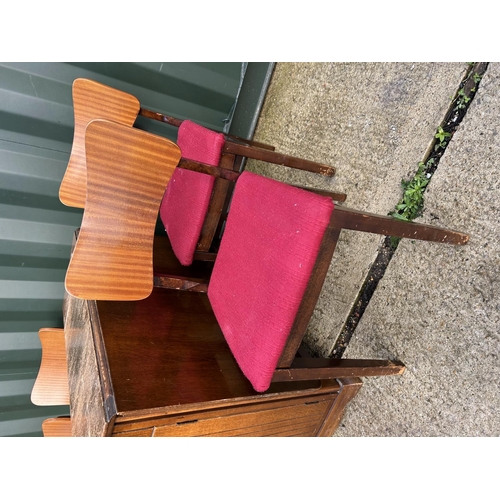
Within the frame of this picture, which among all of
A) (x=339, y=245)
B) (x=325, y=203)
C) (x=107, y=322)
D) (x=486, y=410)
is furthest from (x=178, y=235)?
(x=486, y=410)

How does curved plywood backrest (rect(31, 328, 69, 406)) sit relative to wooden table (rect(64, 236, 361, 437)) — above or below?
below

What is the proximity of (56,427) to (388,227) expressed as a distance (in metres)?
1.91

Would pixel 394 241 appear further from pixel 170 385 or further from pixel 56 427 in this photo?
pixel 56 427

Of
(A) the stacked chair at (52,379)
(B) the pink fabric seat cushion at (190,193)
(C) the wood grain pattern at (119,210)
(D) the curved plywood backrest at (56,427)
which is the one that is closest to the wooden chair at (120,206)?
(C) the wood grain pattern at (119,210)

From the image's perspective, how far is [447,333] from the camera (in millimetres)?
1207

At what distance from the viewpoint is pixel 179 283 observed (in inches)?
58.9

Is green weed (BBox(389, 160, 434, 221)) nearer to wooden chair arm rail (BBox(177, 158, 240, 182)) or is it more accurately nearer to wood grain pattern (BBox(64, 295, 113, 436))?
wooden chair arm rail (BBox(177, 158, 240, 182))

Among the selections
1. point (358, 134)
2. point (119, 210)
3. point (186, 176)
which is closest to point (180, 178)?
point (186, 176)

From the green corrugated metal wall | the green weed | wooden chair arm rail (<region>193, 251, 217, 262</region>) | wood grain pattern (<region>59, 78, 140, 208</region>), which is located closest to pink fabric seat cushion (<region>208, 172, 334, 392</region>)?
wooden chair arm rail (<region>193, 251, 217, 262</region>)

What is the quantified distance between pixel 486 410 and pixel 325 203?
817 mm

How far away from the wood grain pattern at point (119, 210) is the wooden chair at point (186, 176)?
0.30 metres

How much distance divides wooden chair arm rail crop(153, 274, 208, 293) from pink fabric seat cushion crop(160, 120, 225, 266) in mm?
99

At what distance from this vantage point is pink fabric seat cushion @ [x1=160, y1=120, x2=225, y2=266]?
142 cm

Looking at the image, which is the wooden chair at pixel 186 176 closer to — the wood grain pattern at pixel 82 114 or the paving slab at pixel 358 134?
the wood grain pattern at pixel 82 114
